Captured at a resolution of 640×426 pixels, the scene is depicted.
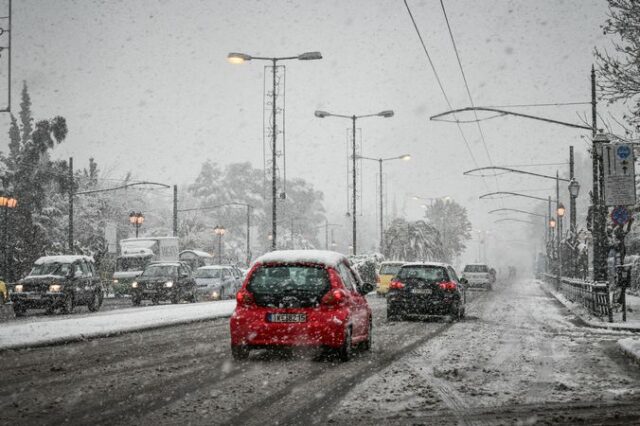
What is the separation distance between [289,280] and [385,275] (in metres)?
28.4

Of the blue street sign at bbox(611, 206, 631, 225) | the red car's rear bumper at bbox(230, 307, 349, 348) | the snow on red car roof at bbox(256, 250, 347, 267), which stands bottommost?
the red car's rear bumper at bbox(230, 307, 349, 348)

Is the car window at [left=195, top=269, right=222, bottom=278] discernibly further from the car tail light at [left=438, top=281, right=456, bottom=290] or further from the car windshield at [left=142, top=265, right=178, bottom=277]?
the car tail light at [left=438, top=281, right=456, bottom=290]

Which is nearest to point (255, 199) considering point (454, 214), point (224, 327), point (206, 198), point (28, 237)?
point (206, 198)

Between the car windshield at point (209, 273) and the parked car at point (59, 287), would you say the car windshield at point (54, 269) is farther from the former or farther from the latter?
the car windshield at point (209, 273)

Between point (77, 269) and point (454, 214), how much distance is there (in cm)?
8799

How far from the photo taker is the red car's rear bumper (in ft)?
36.3

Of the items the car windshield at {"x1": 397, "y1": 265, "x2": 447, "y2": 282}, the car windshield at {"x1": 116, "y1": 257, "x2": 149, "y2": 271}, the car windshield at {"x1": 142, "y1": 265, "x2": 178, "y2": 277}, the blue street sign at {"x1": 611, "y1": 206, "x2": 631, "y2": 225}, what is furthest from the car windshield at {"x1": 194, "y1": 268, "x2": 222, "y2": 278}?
the blue street sign at {"x1": 611, "y1": 206, "x2": 631, "y2": 225}

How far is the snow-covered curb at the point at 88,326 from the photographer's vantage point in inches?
574

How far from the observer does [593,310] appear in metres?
22.5

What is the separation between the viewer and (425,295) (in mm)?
20672

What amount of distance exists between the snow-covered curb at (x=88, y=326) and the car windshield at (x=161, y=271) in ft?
26.3

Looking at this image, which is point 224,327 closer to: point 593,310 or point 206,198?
point 593,310

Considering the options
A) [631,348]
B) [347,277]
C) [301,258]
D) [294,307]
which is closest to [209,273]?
[347,277]

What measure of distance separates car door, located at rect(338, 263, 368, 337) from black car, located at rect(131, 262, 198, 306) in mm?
19595
